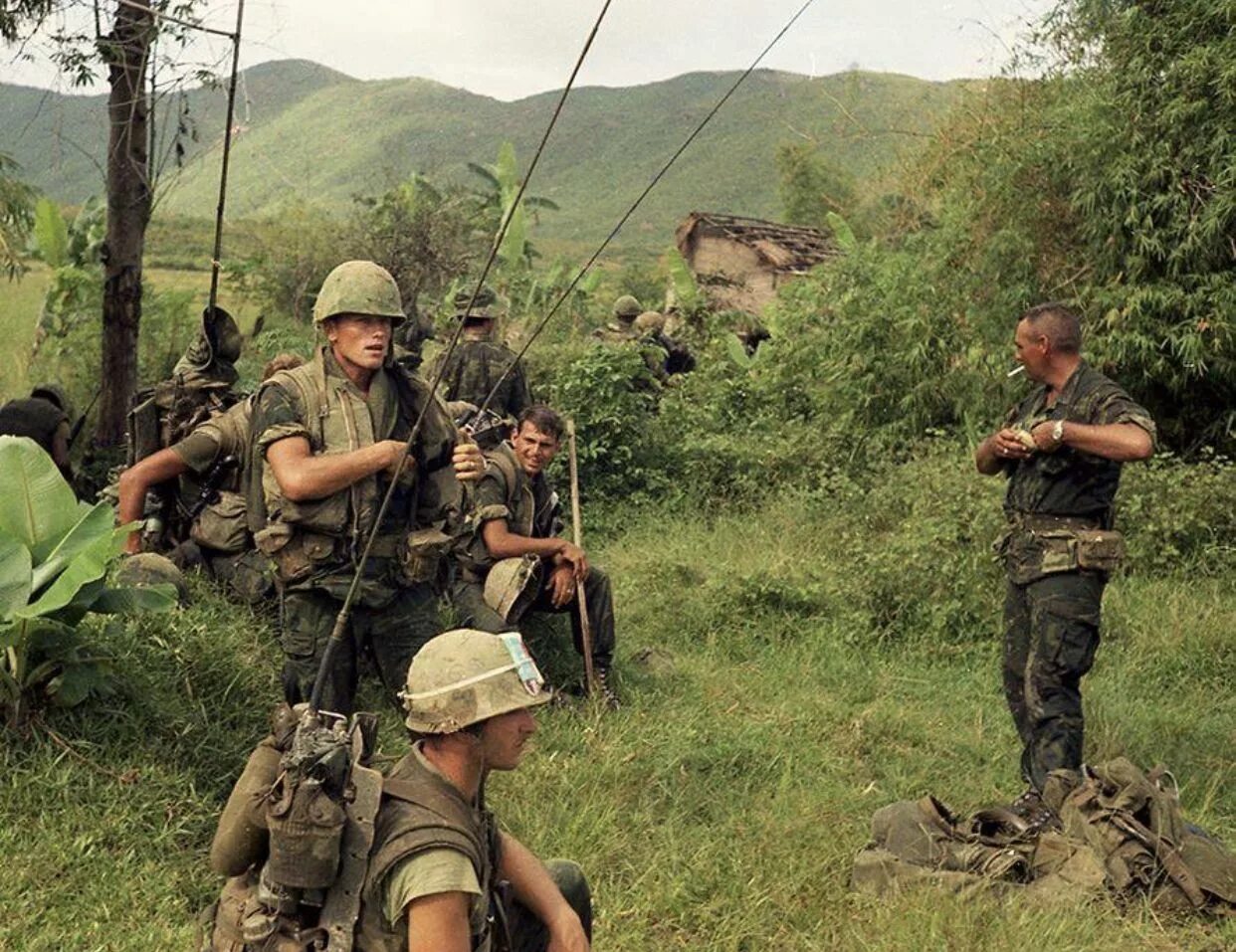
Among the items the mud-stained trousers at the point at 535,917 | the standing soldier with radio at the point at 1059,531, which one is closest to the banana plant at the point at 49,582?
the mud-stained trousers at the point at 535,917

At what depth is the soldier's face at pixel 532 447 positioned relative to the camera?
6.84 metres

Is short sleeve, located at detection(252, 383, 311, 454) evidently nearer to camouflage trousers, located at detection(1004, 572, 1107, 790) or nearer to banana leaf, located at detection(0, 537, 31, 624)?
banana leaf, located at detection(0, 537, 31, 624)

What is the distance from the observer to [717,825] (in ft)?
18.5

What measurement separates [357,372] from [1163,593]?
558 cm

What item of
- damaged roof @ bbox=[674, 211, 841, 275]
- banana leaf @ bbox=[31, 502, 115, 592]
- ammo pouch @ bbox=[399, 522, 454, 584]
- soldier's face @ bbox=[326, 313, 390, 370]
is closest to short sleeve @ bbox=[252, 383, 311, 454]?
soldier's face @ bbox=[326, 313, 390, 370]

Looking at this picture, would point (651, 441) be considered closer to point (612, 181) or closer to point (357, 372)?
point (357, 372)

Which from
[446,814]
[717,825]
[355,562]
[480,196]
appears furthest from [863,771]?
[480,196]

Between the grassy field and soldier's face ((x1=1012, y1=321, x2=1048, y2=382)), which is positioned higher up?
soldier's face ((x1=1012, y1=321, x2=1048, y2=382))

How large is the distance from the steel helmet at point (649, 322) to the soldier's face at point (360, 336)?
11.0 meters

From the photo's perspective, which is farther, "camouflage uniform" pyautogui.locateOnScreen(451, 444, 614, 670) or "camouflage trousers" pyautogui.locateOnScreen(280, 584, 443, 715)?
"camouflage uniform" pyautogui.locateOnScreen(451, 444, 614, 670)

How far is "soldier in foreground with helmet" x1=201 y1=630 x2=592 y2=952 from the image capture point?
9.24 feet

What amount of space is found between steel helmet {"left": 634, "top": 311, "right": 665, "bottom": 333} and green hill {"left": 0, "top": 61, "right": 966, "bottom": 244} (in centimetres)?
3594

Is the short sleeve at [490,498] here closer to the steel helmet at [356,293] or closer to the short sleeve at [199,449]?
the short sleeve at [199,449]

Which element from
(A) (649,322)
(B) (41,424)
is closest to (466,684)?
(B) (41,424)
